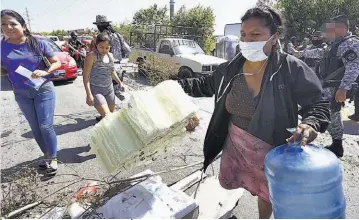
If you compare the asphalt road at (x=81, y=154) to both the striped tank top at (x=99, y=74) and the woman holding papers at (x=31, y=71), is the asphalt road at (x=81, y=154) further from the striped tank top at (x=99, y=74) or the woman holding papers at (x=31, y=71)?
the striped tank top at (x=99, y=74)

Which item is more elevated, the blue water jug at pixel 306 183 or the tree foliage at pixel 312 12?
the tree foliage at pixel 312 12

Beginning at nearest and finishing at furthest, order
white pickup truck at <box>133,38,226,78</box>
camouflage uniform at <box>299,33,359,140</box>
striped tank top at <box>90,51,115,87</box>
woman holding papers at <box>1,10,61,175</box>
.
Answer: woman holding papers at <box>1,10,61,175</box> → camouflage uniform at <box>299,33,359,140</box> → striped tank top at <box>90,51,115,87</box> → white pickup truck at <box>133,38,226,78</box>

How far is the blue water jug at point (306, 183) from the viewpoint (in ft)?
5.17

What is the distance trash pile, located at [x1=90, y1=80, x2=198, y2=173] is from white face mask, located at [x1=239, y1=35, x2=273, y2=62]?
0.52 m

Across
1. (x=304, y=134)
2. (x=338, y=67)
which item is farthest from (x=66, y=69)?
(x=304, y=134)

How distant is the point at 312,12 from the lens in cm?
2345

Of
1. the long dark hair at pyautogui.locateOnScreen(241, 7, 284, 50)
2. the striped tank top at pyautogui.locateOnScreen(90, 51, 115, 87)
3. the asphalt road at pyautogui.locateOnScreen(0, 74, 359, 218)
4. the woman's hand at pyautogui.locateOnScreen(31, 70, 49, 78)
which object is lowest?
the asphalt road at pyautogui.locateOnScreen(0, 74, 359, 218)

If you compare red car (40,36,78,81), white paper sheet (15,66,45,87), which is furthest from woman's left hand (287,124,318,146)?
red car (40,36,78,81)

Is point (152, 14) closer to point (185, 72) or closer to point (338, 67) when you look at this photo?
point (185, 72)

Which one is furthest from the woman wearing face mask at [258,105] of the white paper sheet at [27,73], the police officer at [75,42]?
the police officer at [75,42]

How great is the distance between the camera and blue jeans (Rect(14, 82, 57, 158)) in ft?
10.9

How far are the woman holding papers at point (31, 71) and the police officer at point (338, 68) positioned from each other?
3.41m

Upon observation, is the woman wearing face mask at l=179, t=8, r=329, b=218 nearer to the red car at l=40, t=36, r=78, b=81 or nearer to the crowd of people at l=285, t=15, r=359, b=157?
the crowd of people at l=285, t=15, r=359, b=157

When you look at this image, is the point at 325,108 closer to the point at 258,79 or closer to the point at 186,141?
the point at 258,79
